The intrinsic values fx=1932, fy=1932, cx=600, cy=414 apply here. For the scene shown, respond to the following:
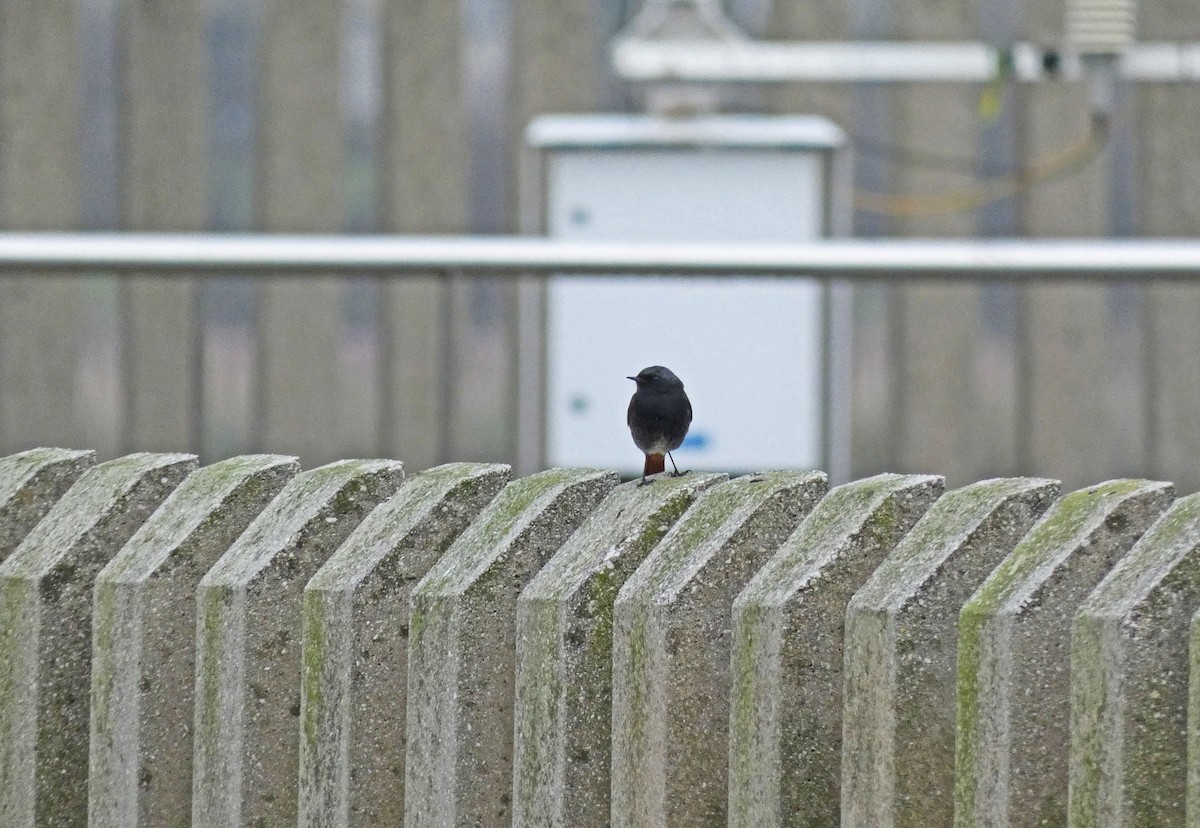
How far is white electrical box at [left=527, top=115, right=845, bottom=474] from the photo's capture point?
430cm

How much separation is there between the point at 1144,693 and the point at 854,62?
3248 millimetres

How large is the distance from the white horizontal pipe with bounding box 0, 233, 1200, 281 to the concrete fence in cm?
72

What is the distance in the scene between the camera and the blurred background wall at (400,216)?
480 cm

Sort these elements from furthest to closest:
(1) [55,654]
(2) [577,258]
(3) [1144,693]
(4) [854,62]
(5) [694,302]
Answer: (4) [854,62]
(5) [694,302]
(2) [577,258]
(1) [55,654]
(3) [1144,693]

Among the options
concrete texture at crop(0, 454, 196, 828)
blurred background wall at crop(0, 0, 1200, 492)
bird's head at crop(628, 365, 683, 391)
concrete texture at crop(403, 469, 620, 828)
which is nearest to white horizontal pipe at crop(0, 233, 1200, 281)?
bird's head at crop(628, 365, 683, 391)

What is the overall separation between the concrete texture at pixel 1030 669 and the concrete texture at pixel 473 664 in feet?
1.75

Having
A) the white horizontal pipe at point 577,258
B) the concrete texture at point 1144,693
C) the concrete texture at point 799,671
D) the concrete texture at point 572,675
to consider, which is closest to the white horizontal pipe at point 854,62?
the white horizontal pipe at point 577,258

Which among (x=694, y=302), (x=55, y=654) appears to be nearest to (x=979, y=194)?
(x=694, y=302)

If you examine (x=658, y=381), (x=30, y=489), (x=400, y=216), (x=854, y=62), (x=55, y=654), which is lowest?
(x=55, y=654)

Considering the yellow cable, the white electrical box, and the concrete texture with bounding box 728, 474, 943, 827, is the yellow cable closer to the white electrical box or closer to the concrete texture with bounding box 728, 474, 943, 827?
the white electrical box

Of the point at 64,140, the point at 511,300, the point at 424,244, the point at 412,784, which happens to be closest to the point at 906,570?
the point at 412,784

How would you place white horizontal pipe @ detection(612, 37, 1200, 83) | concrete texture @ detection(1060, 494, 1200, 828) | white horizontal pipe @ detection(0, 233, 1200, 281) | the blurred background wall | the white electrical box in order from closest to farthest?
1. concrete texture @ detection(1060, 494, 1200, 828)
2. white horizontal pipe @ detection(0, 233, 1200, 281)
3. the white electrical box
4. white horizontal pipe @ detection(612, 37, 1200, 83)
5. the blurred background wall

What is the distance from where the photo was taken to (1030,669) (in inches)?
68.5

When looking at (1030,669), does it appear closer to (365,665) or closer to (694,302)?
(365,665)
